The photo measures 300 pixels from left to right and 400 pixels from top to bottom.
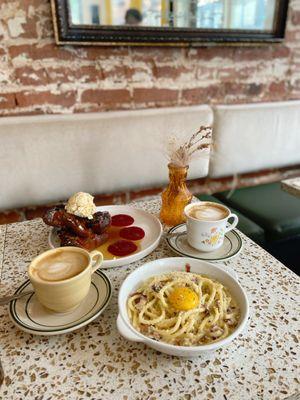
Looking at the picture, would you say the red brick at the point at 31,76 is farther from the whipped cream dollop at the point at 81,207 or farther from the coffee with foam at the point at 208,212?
the coffee with foam at the point at 208,212

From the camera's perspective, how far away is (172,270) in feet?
2.55

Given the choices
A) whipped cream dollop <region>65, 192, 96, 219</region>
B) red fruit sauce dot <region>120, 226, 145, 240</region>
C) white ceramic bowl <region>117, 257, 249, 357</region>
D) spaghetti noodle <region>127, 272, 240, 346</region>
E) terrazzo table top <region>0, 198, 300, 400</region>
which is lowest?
terrazzo table top <region>0, 198, 300, 400</region>

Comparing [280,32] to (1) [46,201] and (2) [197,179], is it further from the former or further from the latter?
(1) [46,201]

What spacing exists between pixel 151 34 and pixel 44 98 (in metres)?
0.61

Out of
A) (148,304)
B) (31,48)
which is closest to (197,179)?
(31,48)

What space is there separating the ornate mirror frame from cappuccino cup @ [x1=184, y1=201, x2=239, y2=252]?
1025mm

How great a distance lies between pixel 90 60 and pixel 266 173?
131cm

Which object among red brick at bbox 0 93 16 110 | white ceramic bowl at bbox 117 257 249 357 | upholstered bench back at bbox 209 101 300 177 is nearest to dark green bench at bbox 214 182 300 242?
upholstered bench back at bbox 209 101 300 177

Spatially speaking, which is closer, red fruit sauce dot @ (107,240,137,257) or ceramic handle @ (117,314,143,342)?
ceramic handle @ (117,314,143,342)

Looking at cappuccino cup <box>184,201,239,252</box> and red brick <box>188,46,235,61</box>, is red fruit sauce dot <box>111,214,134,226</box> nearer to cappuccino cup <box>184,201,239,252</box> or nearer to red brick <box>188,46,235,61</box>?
cappuccino cup <box>184,201,239,252</box>

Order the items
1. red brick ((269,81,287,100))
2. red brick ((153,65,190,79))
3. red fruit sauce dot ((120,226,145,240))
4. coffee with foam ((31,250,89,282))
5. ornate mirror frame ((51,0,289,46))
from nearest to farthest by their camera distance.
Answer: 1. coffee with foam ((31,250,89,282))
2. red fruit sauce dot ((120,226,145,240))
3. ornate mirror frame ((51,0,289,46))
4. red brick ((153,65,190,79))
5. red brick ((269,81,287,100))

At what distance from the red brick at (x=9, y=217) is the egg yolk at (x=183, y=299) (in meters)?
1.18

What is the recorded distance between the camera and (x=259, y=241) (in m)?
1.51

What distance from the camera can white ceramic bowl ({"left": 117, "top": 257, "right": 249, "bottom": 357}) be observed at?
0.56 m
